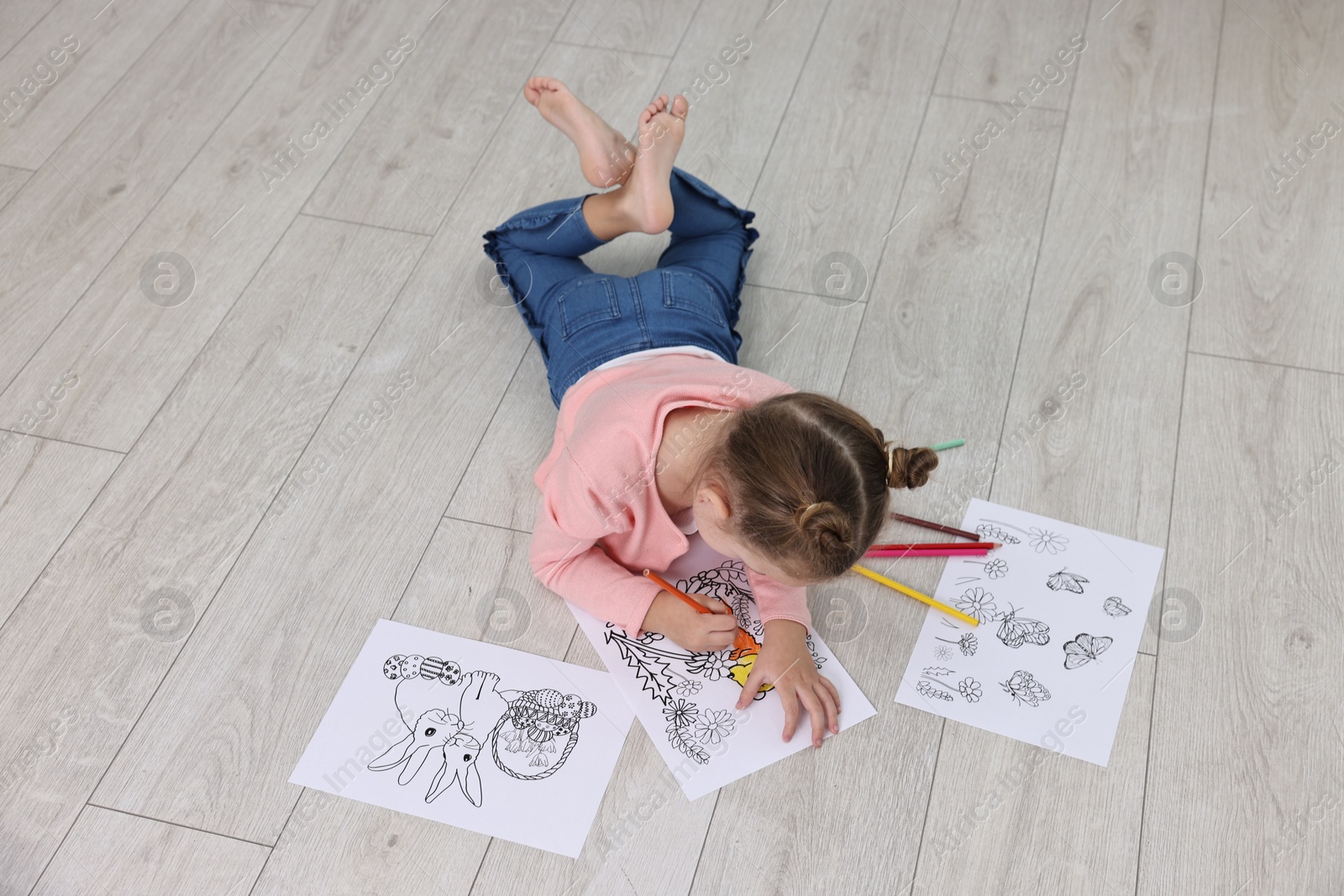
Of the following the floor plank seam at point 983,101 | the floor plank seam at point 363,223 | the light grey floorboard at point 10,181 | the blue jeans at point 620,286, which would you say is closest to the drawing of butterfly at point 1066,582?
the blue jeans at point 620,286

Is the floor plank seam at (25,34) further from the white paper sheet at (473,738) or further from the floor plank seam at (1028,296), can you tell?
the floor plank seam at (1028,296)

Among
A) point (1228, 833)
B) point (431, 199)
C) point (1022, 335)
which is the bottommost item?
point (1228, 833)

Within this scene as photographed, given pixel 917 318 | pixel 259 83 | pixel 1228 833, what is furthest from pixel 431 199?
pixel 1228 833

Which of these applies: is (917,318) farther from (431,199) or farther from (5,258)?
(5,258)

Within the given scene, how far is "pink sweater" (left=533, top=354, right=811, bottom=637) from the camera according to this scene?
1.18 m

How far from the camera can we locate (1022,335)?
5.14ft

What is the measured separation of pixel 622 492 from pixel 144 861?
2.10ft

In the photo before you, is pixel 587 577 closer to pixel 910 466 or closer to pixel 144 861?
pixel 910 466

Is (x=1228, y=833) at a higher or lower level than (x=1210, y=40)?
lower

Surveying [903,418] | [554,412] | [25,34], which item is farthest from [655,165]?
[25,34]

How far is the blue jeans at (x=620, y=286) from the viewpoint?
4.55ft

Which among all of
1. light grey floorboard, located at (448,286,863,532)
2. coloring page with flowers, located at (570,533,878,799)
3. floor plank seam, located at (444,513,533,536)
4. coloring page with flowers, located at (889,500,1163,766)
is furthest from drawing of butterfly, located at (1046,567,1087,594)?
floor plank seam, located at (444,513,533,536)

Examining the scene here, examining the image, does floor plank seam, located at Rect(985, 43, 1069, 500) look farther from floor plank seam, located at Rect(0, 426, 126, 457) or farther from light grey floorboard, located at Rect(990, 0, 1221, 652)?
floor plank seam, located at Rect(0, 426, 126, 457)

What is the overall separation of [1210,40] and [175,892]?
2.13 m
